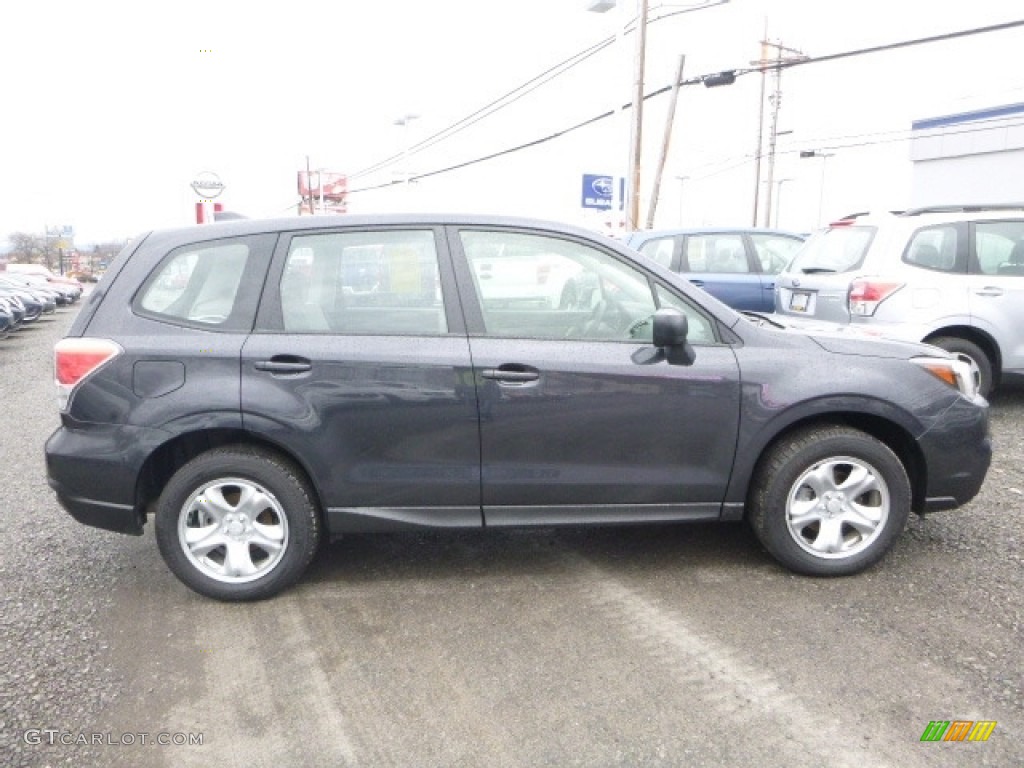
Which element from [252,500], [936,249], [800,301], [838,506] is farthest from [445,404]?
[936,249]

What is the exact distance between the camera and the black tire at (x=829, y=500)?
11.8 ft

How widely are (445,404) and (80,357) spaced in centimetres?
161

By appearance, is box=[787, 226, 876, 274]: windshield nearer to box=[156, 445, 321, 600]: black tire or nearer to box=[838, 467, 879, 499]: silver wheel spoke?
box=[838, 467, 879, 499]: silver wheel spoke

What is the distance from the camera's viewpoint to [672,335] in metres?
3.41

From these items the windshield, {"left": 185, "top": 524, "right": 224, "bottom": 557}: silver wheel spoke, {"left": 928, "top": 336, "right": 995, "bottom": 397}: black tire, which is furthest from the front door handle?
{"left": 928, "top": 336, "right": 995, "bottom": 397}: black tire

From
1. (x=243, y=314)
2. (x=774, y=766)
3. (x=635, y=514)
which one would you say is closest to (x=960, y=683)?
(x=774, y=766)

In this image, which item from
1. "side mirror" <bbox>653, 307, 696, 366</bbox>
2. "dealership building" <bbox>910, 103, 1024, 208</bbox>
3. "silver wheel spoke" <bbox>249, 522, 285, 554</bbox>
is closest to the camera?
"side mirror" <bbox>653, 307, 696, 366</bbox>

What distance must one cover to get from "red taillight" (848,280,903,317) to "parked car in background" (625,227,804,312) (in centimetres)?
317

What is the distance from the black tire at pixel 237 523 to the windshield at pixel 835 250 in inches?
204

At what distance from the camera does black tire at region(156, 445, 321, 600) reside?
3.45m

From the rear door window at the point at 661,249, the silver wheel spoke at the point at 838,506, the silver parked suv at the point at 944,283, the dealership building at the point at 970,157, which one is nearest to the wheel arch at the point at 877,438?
the silver wheel spoke at the point at 838,506

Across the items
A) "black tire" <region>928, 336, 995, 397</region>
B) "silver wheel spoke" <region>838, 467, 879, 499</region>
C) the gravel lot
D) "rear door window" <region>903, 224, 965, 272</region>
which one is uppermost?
"rear door window" <region>903, 224, 965, 272</region>

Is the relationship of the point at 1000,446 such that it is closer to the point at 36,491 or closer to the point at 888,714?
the point at 888,714

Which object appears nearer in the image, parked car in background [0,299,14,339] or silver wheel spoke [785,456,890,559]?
silver wheel spoke [785,456,890,559]
